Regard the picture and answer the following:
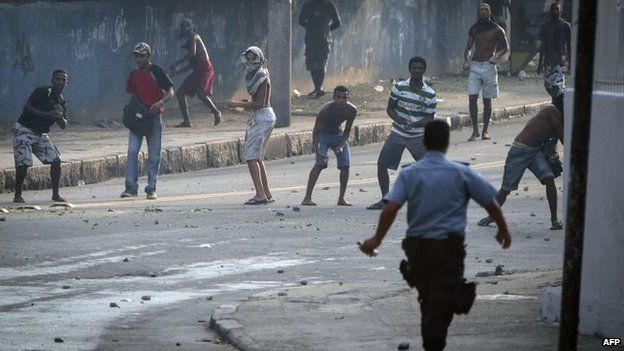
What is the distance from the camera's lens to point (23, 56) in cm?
2309

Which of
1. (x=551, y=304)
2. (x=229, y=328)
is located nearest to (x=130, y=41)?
(x=229, y=328)

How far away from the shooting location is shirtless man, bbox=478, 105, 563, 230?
15.2 m

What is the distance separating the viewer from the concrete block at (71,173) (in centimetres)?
1942

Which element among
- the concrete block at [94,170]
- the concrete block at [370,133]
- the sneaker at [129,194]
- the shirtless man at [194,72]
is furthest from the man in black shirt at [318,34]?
the sneaker at [129,194]

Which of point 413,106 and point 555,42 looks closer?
point 413,106

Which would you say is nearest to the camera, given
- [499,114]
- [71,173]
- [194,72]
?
[71,173]

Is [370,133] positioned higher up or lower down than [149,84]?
lower down

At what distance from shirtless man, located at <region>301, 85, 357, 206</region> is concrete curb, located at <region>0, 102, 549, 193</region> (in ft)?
11.4

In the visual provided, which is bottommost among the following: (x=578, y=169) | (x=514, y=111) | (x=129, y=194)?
(x=514, y=111)

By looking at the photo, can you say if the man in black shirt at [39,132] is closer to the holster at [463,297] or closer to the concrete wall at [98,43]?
the concrete wall at [98,43]

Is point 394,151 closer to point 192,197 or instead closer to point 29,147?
point 192,197

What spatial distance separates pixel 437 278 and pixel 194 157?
13.3 meters

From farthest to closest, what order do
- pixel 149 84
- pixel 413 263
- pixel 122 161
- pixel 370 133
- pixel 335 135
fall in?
pixel 370 133, pixel 122 161, pixel 149 84, pixel 335 135, pixel 413 263

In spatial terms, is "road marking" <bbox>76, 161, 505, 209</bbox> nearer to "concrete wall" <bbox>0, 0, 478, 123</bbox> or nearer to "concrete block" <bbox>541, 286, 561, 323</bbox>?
"concrete wall" <bbox>0, 0, 478, 123</bbox>
